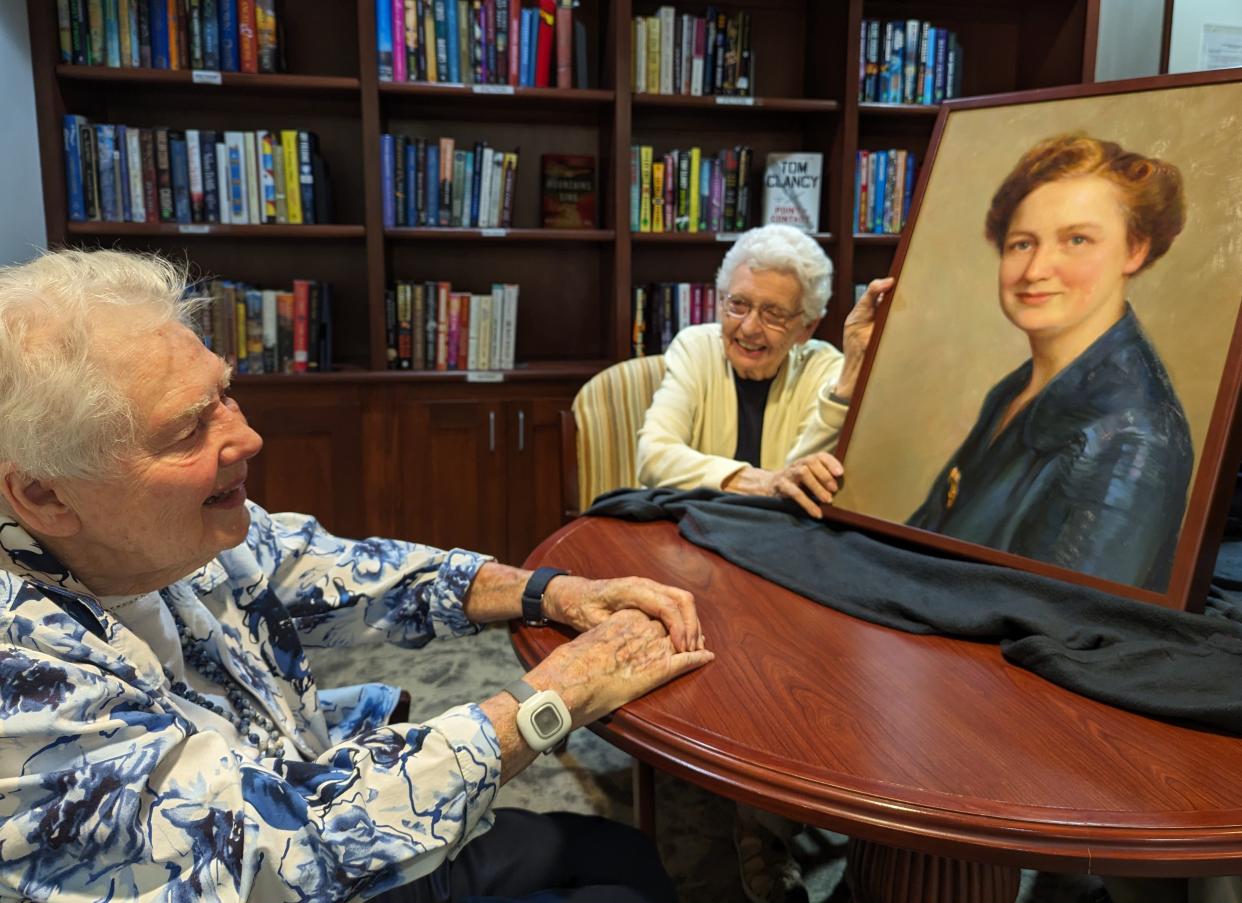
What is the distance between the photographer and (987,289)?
127 cm

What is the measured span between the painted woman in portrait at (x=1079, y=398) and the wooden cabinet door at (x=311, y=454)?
7.21ft

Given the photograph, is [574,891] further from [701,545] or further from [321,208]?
[321,208]

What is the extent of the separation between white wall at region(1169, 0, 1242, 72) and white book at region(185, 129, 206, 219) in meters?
3.50

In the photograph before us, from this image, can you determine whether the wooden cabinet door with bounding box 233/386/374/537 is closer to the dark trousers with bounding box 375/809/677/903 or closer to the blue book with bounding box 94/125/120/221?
the blue book with bounding box 94/125/120/221

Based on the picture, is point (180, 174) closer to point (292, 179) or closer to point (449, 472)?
point (292, 179)

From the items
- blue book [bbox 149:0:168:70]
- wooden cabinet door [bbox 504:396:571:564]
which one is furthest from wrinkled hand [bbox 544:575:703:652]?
blue book [bbox 149:0:168:70]

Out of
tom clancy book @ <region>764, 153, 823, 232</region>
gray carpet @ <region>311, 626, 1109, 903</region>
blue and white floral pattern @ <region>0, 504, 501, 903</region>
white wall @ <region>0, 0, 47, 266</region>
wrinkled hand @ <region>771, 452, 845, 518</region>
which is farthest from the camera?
tom clancy book @ <region>764, 153, 823, 232</region>

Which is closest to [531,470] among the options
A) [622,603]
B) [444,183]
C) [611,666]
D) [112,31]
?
[444,183]

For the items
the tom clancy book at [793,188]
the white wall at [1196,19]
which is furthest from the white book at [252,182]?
the white wall at [1196,19]

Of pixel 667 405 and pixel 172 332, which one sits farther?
pixel 667 405

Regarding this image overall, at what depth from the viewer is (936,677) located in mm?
987

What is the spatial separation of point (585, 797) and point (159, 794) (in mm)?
1559

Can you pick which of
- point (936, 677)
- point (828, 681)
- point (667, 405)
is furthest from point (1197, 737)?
point (667, 405)

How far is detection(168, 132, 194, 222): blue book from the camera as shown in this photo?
2803 mm
